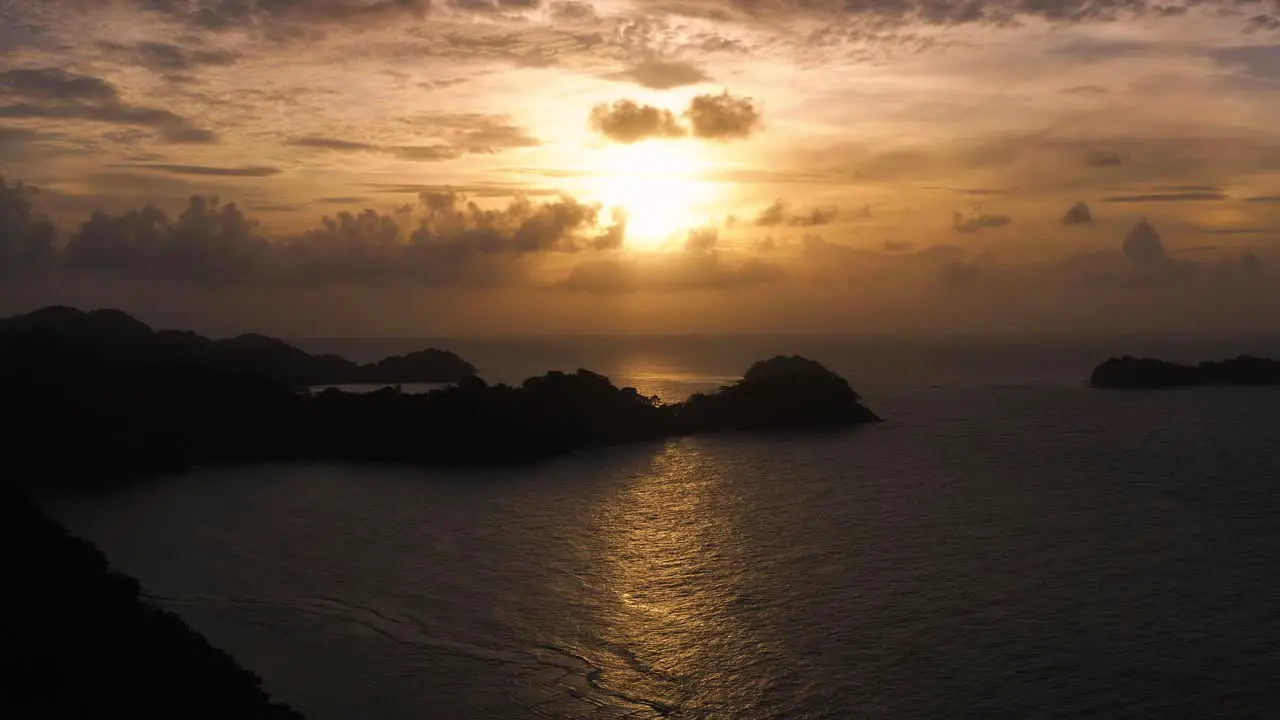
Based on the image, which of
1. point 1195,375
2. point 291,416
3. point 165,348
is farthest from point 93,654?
point 1195,375

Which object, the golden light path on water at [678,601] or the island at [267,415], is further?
the island at [267,415]

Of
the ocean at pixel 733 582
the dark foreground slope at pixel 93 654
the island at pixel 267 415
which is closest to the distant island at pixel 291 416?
the island at pixel 267 415

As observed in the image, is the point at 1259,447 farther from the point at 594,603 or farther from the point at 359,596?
the point at 359,596

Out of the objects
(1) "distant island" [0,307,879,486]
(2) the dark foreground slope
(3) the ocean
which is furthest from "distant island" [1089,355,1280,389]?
(2) the dark foreground slope

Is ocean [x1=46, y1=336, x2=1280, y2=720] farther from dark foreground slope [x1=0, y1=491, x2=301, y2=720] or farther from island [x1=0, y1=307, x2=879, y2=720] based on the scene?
→ island [x1=0, y1=307, x2=879, y2=720]

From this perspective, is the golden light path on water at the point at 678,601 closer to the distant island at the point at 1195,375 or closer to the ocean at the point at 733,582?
the ocean at the point at 733,582
